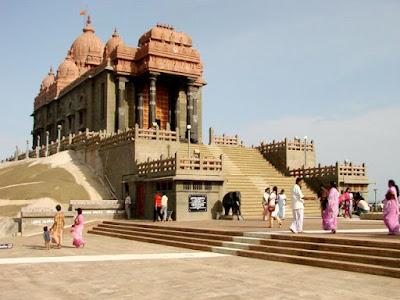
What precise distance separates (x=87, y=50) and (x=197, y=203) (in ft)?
132

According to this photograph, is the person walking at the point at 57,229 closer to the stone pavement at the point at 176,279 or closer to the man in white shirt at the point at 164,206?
the stone pavement at the point at 176,279

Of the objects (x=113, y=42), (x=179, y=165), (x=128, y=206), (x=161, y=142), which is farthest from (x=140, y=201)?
(x=113, y=42)

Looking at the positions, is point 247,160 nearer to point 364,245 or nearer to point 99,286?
point 364,245

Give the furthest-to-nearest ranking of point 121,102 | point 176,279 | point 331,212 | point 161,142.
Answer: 1. point 121,102
2. point 161,142
3. point 331,212
4. point 176,279

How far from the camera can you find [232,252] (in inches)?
590

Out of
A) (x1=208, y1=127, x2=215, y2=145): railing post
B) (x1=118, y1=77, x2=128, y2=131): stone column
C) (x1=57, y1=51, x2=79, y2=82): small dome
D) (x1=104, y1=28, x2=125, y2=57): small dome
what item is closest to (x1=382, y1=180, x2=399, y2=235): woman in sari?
(x1=208, y1=127, x2=215, y2=145): railing post

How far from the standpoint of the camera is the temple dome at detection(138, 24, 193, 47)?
4197 centimetres

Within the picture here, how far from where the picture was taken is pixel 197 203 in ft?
84.8

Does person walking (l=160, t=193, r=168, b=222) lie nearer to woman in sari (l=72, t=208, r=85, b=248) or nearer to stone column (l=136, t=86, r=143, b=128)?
woman in sari (l=72, t=208, r=85, b=248)

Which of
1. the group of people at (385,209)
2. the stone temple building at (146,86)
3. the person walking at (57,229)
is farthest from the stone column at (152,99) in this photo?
the group of people at (385,209)

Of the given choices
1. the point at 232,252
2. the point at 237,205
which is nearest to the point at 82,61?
the point at 237,205

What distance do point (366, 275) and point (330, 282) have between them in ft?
4.39

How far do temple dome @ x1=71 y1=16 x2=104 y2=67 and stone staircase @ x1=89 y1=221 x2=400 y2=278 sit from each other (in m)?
43.2

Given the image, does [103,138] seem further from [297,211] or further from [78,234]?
[297,211]
